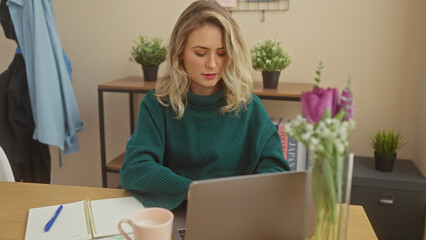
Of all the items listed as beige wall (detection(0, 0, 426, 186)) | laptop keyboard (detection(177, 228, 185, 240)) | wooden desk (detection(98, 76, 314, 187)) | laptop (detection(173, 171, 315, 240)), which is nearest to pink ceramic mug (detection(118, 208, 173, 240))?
laptop (detection(173, 171, 315, 240))

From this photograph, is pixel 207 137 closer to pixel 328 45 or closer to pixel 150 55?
pixel 150 55

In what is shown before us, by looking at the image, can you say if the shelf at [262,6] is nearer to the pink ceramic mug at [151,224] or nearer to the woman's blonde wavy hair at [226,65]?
the woman's blonde wavy hair at [226,65]

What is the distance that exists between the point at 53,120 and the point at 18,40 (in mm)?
457

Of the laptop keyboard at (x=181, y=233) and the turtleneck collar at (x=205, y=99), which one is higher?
the turtleneck collar at (x=205, y=99)

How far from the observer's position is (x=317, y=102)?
63 centimetres

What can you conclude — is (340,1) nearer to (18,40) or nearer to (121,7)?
(121,7)

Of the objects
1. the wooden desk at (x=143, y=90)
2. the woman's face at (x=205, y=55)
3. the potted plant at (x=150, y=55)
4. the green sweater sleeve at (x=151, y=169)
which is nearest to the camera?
the green sweater sleeve at (x=151, y=169)

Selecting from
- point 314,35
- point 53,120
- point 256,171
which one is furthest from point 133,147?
point 314,35

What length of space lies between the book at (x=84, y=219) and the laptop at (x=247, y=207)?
29 cm

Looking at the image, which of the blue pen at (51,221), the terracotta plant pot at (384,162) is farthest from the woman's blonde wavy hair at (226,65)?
the terracotta plant pot at (384,162)

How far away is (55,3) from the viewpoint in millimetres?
2631

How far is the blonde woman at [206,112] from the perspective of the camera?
122 centimetres

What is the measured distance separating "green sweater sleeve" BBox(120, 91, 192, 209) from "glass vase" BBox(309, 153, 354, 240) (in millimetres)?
473

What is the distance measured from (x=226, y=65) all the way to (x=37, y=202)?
68cm
